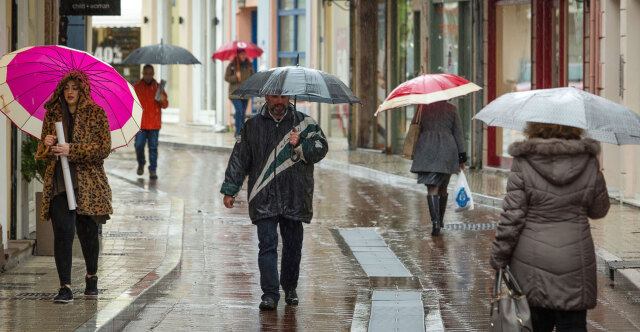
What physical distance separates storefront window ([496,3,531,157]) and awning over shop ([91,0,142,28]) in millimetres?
21581

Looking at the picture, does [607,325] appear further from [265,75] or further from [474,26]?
[474,26]

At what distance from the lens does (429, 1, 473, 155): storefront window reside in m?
22.0

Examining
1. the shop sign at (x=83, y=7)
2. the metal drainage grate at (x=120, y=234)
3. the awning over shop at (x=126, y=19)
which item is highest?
the awning over shop at (x=126, y=19)

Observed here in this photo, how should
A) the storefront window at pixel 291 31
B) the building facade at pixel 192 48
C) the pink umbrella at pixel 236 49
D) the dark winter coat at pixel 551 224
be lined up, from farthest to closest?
the building facade at pixel 192 48 < the storefront window at pixel 291 31 < the pink umbrella at pixel 236 49 < the dark winter coat at pixel 551 224

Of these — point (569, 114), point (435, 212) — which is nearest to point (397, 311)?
point (569, 114)

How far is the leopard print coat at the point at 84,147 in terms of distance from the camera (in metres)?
8.77

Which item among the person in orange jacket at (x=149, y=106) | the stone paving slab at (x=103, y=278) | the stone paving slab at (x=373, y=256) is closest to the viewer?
the stone paving slab at (x=103, y=278)

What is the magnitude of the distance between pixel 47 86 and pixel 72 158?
2.70 feet

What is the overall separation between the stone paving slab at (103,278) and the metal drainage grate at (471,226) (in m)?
3.04

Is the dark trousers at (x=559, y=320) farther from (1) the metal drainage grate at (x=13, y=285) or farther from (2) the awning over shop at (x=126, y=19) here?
(2) the awning over shop at (x=126, y=19)

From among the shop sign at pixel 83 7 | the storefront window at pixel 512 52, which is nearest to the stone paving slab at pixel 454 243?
the storefront window at pixel 512 52

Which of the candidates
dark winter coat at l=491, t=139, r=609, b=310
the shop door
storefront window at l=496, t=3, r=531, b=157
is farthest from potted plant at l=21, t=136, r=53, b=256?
storefront window at l=496, t=3, r=531, b=157

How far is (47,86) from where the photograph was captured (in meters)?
9.30

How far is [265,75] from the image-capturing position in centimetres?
909
